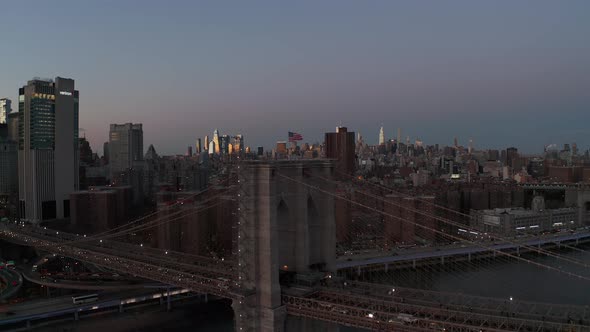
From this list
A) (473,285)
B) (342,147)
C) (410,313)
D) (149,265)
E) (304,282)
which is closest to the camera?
(410,313)

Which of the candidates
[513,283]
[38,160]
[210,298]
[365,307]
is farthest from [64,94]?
[365,307]

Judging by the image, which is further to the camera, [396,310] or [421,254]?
[421,254]

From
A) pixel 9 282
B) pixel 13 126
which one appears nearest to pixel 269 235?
pixel 9 282

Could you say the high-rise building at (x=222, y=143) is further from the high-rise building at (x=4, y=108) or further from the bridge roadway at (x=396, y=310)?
the bridge roadway at (x=396, y=310)

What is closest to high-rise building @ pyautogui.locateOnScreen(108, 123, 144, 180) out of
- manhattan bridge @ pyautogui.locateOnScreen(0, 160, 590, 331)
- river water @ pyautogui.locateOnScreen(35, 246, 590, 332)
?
river water @ pyautogui.locateOnScreen(35, 246, 590, 332)

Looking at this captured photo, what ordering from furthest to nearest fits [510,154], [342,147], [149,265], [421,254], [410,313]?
[510,154], [342,147], [421,254], [149,265], [410,313]

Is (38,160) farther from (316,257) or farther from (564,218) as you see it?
(564,218)

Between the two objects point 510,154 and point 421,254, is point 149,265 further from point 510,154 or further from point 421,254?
point 510,154
